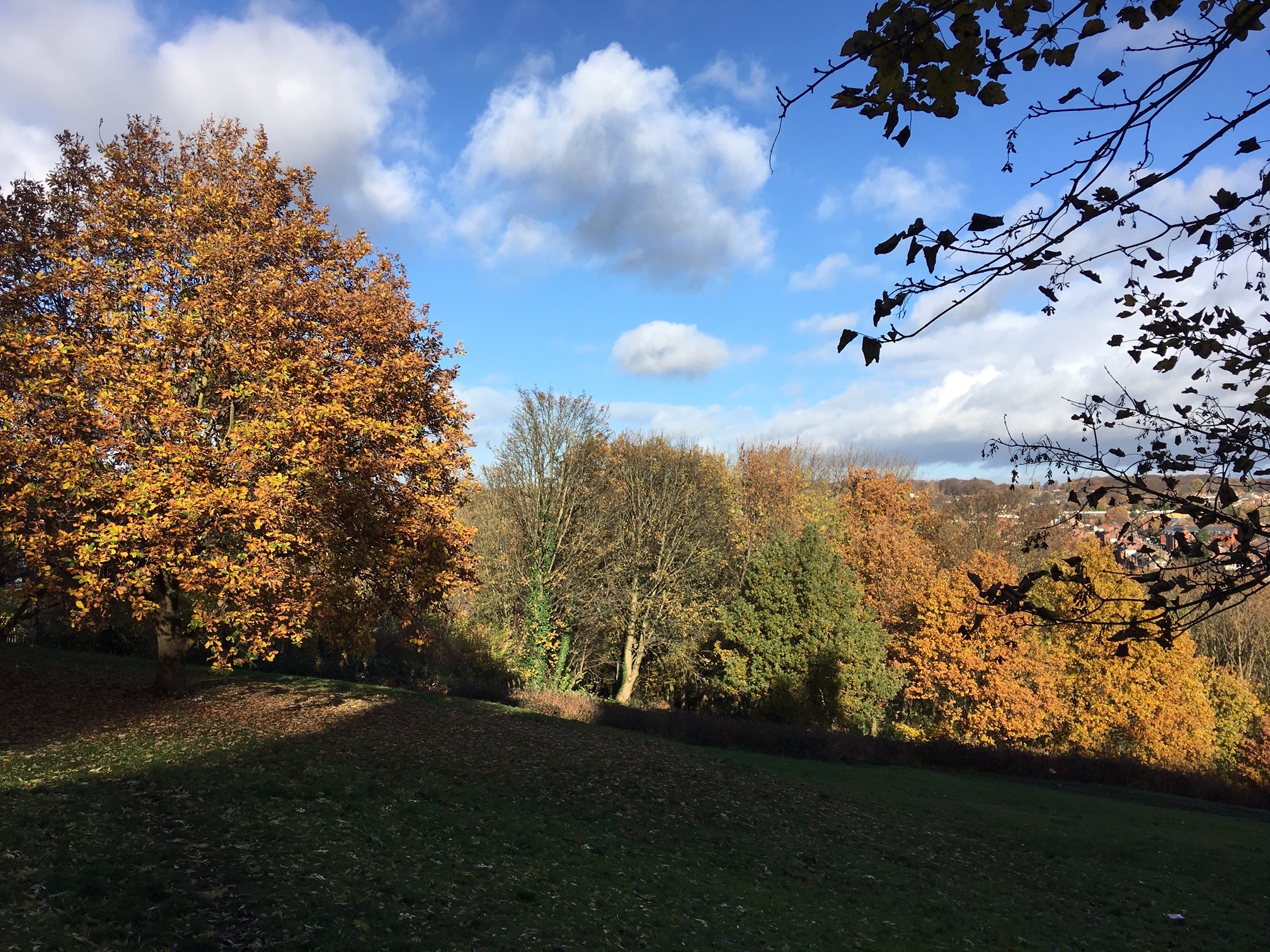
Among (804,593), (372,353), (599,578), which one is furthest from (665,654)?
(372,353)

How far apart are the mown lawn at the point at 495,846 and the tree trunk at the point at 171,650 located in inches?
21.5

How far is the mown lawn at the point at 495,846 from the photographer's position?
21.6 ft

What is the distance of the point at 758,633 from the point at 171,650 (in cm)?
2192

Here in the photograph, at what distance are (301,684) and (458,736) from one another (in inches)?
273

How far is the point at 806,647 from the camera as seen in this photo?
1214 inches

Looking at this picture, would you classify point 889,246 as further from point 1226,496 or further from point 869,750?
point 869,750

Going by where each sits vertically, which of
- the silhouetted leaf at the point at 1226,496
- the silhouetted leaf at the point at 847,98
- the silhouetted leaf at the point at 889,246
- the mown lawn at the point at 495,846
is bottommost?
the mown lawn at the point at 495,846

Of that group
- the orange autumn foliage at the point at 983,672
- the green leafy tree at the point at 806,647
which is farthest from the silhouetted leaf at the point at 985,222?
the orange autumn foliage at the point at 983,672

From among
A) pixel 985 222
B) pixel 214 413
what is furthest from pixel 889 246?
pixel 214 413

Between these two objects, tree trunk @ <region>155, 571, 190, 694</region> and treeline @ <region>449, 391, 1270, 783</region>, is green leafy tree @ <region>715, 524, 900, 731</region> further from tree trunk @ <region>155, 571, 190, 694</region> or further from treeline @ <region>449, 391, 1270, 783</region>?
tree trunk @ <region>155, 571, 190, 694</region>

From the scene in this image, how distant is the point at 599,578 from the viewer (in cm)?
3434

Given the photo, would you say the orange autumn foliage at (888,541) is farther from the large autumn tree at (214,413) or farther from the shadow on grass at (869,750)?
the large autumn tree at (214,413)

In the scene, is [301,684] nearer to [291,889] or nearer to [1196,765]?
[291,889]

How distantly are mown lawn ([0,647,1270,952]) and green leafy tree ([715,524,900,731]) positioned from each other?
36.2 feet
